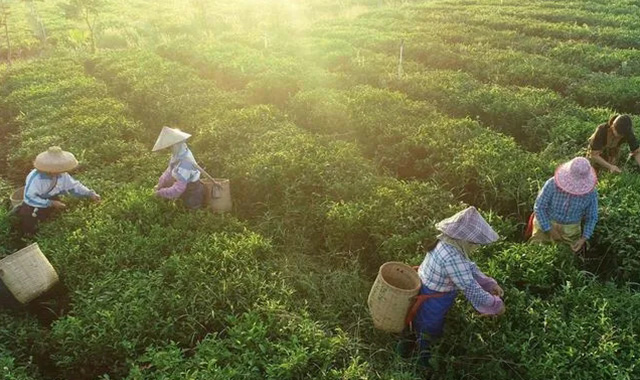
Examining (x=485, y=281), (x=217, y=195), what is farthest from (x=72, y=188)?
(x=485, y=281)

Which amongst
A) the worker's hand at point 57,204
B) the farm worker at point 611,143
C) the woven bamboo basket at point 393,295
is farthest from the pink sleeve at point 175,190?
the farm worker at point 611,143

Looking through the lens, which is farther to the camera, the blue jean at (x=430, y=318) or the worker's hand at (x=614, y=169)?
the worker's hand at (x=614, y=169)

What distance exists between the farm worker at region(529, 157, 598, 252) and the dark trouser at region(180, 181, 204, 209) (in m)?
4.81

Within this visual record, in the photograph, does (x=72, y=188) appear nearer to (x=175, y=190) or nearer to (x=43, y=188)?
(x=43, y=188)

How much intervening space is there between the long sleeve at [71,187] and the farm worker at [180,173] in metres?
1.12

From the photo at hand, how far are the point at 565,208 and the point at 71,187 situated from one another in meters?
6.97

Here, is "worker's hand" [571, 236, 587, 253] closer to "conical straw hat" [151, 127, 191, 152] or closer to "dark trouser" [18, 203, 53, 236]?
"conical straw hat" [151, 127, 191, 152]

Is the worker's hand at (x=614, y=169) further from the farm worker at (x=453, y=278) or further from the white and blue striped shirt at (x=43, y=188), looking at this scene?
the white and blue striped shirt at (x=43, y=188)

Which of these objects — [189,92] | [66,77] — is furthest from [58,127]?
[66,77]

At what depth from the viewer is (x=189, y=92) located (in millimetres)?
12352

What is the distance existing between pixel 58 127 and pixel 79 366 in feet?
23.4

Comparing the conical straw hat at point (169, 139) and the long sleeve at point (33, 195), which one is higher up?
the conical straw hat at point (169, 139)

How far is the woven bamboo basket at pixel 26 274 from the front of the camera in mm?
5305

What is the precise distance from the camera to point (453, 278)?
4.49 metres
